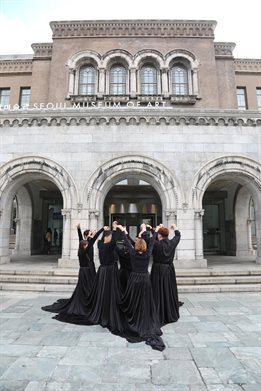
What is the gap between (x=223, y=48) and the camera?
24.2 metres

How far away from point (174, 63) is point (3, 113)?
15320mm

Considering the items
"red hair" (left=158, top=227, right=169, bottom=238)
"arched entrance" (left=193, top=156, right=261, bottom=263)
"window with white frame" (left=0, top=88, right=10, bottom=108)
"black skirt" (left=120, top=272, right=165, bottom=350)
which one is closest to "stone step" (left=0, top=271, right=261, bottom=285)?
"arched entrance" (left=193, top=156, right=261, bottom=263)

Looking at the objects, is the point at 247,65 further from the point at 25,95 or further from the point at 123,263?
the point at 123,263

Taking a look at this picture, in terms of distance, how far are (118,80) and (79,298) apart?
2000cm

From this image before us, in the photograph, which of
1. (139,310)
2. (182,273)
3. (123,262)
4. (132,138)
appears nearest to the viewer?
(139,310)

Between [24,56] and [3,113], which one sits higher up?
[24,56]

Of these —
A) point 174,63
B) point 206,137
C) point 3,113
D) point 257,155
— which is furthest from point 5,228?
point 174,63

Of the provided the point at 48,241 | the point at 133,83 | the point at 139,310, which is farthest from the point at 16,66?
the point at 139,310

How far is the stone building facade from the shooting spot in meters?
13.4

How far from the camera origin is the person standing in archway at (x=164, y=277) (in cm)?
647

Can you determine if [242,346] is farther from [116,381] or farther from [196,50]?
[196,50]

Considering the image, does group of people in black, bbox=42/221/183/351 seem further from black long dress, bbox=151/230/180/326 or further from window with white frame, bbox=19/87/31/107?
window with white frame, bbox=19/87/31/107

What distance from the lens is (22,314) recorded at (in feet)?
22.2

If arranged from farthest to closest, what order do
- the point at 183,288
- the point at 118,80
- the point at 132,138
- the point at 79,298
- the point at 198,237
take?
the point at 118,80 < the point at 132,138 < the point at 198,237 < the point at 183,288 < the point at 79,298
